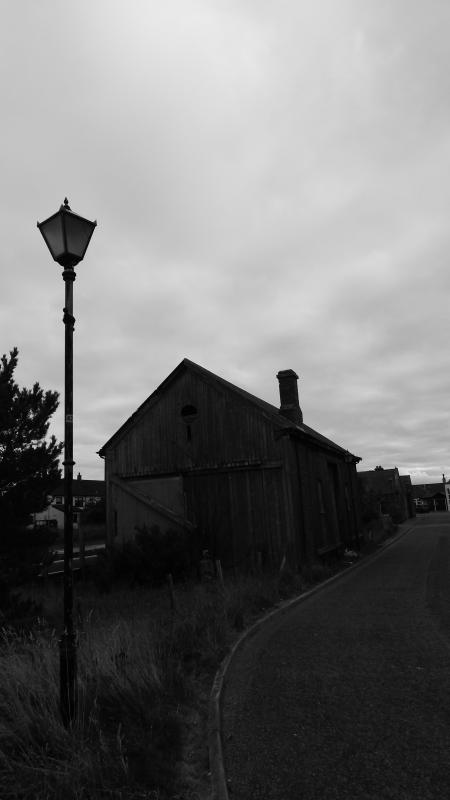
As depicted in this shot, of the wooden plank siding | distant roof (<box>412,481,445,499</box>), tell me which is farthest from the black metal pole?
distant roof (<box>412,481,445,499</box>)

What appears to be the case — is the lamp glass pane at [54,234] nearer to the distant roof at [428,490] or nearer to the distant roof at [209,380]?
the distant roof at [209,380]

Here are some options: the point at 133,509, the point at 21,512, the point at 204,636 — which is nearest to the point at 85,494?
the point at 133,509

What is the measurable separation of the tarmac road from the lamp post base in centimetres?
138

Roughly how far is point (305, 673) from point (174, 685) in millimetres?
1742

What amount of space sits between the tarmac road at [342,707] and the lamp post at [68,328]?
1.72 meters

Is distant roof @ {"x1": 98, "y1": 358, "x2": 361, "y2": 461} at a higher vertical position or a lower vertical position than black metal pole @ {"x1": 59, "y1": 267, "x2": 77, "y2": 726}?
higher

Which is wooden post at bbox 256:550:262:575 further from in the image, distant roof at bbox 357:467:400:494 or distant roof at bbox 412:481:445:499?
distant roof at bbox 412:481:445:499

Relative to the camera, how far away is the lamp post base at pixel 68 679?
423 centimetres

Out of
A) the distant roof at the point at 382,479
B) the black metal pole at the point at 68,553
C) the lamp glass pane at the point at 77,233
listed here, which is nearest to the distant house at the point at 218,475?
the black metal pole at the point at 68,553

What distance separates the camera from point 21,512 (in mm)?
11391

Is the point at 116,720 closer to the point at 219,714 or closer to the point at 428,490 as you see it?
the point at 219,714

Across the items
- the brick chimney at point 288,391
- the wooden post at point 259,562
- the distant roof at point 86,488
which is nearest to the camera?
the wooden post at point 259,562

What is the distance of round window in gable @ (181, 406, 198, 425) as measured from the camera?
54.4 ft

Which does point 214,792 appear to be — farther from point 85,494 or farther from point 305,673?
point 85,494
